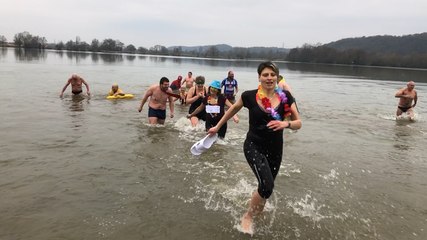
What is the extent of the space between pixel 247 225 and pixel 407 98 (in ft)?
40.7

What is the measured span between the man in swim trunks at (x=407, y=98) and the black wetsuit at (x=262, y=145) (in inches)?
456

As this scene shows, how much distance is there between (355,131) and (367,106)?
801cm

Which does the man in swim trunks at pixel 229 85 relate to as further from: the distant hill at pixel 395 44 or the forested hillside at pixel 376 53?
the distant hill at pixel 395 44

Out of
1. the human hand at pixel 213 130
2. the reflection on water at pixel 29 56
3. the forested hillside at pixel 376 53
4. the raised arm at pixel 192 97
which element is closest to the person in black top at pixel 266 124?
the human hand at pixel 213 130

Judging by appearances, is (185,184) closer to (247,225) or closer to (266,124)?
(247,225)

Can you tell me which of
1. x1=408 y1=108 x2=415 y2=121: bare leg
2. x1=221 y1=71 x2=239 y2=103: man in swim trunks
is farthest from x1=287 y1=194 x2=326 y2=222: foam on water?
x1=408 y1=108 x2=415 y2=121: bare leg

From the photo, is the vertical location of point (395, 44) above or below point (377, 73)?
above

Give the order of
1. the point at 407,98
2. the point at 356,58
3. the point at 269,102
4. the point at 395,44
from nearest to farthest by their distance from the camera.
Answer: the point at 269,102 → the point at 407,98 → the point at 356,58 → the point at 395,44

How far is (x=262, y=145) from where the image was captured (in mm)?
4547

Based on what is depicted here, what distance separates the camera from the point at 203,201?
5.56 meters

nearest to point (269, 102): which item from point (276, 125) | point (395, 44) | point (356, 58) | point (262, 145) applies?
point (276, 125)

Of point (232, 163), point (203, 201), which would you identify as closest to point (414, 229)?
point (203, 201)

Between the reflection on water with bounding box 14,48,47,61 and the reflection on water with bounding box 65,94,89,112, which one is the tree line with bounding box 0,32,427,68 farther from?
the reflection on water with bounding box 65,94,89,112

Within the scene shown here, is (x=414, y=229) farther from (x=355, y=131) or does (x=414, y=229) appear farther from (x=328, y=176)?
(x=355, y=131)
